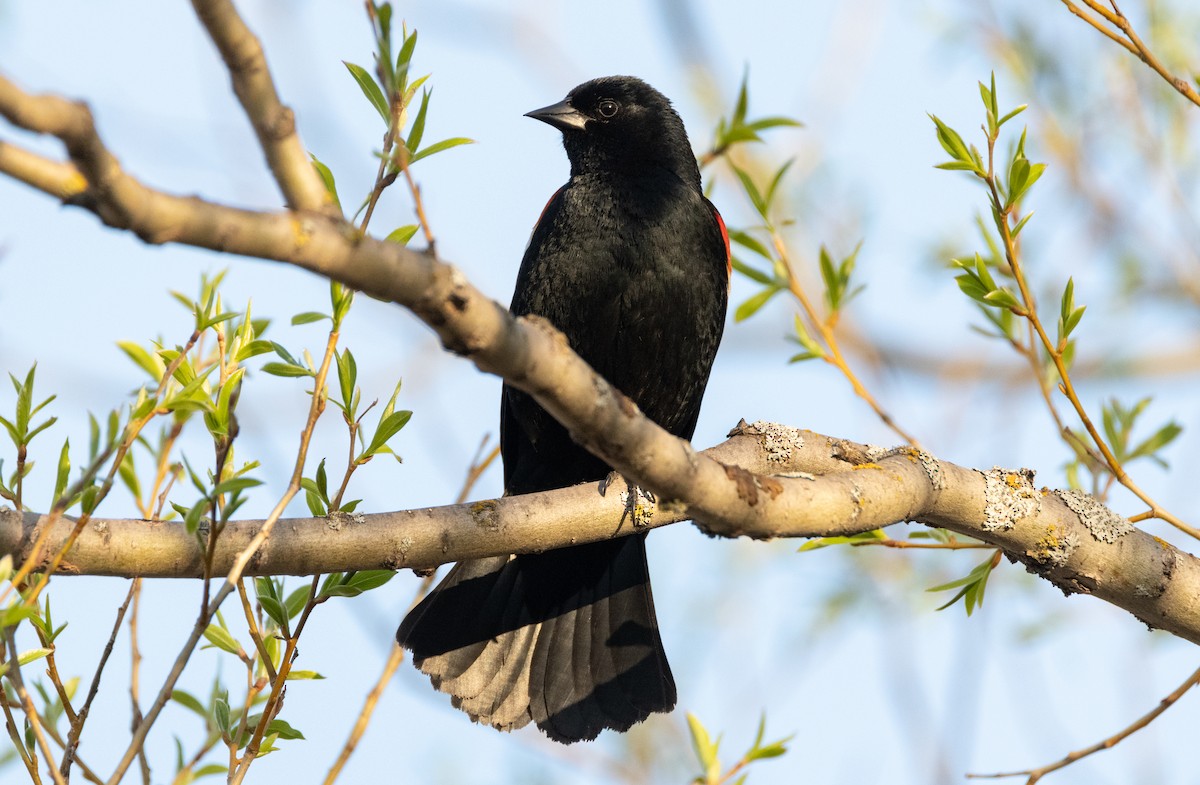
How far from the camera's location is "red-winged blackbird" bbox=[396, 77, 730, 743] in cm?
328

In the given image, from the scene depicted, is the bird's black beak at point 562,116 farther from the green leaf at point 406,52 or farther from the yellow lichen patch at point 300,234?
the yellow lichen patch at point 300,234

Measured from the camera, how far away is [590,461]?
12.0ft

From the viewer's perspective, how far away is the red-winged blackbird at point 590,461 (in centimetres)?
328

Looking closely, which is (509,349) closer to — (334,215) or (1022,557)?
(334,215)

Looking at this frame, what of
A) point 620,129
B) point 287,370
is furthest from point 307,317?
point 620,129

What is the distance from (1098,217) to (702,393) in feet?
9.57

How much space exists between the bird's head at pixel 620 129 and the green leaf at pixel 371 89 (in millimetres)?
1829

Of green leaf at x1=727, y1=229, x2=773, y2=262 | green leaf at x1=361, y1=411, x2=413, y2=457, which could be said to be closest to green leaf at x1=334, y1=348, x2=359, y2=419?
green leaf at x1=361, y1=411, x2=413, y2=457

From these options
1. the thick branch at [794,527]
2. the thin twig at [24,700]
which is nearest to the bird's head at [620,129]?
the thick branch at [794,527]

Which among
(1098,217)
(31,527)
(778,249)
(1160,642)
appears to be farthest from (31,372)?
(1098,217)

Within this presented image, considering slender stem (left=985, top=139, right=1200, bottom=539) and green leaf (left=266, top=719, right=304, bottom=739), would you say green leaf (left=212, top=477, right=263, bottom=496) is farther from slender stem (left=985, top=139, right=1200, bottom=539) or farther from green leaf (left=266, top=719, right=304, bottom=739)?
slender stem (left=985, top=139, right=1200, bottom=539)

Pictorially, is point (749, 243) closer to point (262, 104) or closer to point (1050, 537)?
point (1050, 537)

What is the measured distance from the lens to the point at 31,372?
6.54 feet

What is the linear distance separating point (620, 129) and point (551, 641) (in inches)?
71.9
